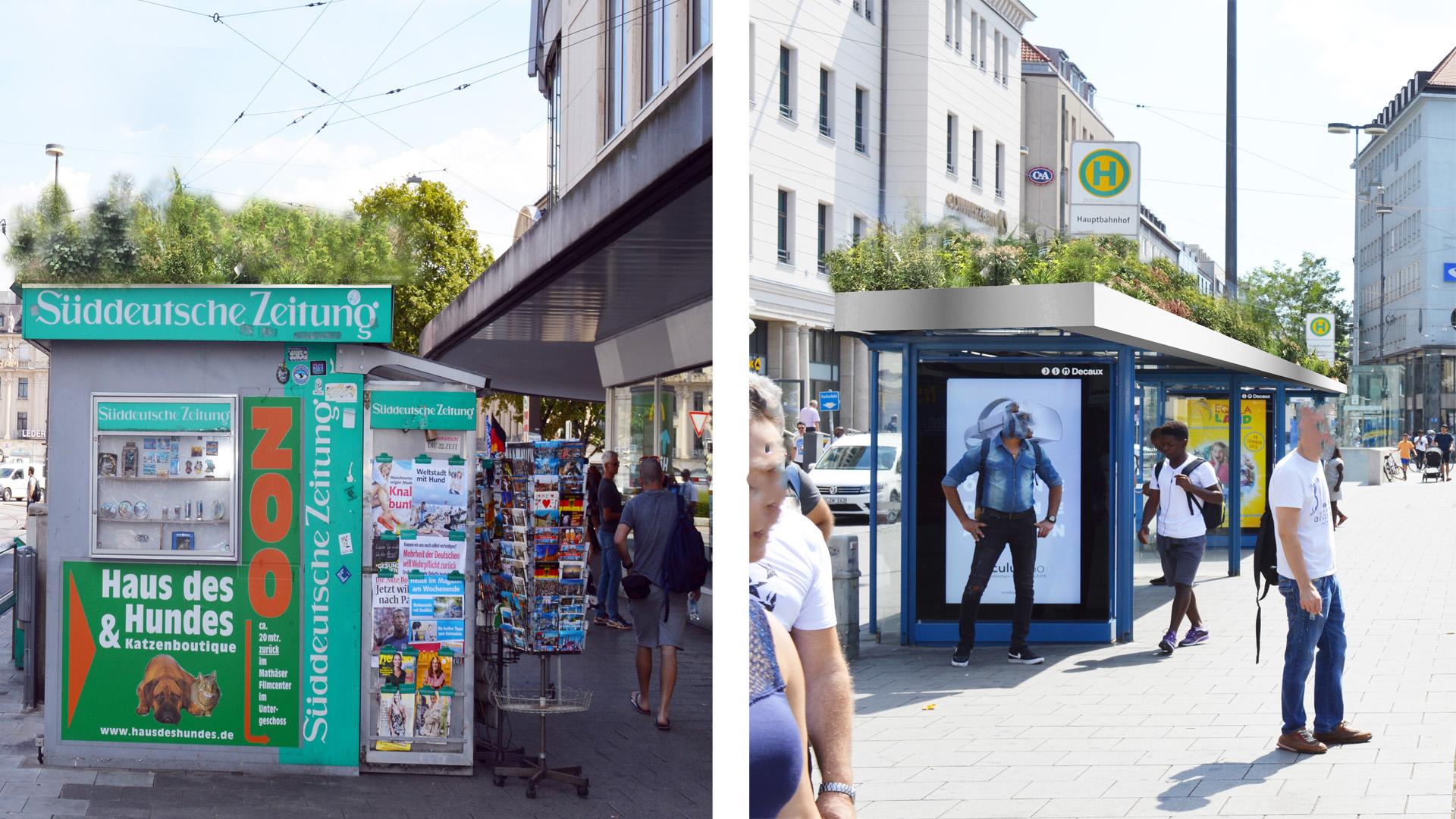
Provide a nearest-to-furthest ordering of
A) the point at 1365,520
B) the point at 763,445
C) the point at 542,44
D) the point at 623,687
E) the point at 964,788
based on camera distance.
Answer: the point at 763,445
the point at 964,788
the point at 623,687
the point at 542,44
the point at 1365,520

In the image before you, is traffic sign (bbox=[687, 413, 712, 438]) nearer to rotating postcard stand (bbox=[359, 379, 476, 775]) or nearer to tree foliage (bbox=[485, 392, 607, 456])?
rotating postcard stand (bbox=[359, 379, 476, 775])

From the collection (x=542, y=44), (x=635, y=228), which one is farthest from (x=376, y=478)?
(x=542, y=44)

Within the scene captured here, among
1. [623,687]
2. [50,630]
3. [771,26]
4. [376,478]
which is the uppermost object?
[771,26]

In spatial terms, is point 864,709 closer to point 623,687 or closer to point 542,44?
point 623,687

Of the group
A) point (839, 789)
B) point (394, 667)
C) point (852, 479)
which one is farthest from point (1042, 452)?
point (852, 479)

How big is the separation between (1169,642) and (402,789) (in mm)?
4520

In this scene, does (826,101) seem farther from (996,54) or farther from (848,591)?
(848,591)

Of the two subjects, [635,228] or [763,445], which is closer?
[763,445]

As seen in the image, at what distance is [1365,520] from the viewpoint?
1791 cm

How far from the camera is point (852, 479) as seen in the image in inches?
729

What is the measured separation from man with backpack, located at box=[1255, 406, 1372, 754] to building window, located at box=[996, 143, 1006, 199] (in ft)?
8.77

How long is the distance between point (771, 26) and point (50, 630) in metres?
5.33

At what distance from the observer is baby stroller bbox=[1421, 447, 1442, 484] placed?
28859mm

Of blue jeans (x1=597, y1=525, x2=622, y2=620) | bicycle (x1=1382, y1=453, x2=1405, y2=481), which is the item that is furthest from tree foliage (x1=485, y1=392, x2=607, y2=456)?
bicycle (x1=1382, y1=453, x2=1405, y2=481)
